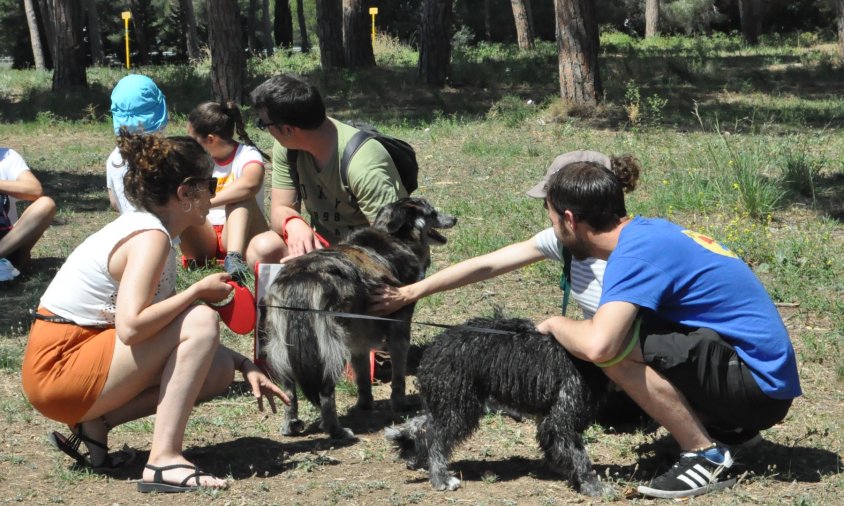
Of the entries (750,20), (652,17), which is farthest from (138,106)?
(652,17)

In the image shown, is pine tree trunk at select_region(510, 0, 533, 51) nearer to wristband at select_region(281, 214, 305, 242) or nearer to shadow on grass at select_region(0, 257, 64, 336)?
shadow on grass at select_region(0, 257, 64, 336)

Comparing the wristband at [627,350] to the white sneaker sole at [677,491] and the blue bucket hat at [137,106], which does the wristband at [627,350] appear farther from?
the blue bucket hat at [137,106]

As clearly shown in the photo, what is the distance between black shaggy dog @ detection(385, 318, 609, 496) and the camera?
3844 millimetres

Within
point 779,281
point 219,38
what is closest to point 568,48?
point 219,38

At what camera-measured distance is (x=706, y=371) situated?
3.73 m

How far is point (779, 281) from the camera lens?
6680 millimetres

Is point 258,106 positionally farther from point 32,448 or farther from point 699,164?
point 699,164

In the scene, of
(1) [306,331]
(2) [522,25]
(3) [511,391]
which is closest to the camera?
(3) [511,391]

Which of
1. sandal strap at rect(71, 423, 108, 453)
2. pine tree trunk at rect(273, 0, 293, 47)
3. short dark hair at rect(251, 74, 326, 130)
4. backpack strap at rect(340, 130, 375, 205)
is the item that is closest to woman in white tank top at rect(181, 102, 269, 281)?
backpack strap at rect(340, 130, 375, 205)

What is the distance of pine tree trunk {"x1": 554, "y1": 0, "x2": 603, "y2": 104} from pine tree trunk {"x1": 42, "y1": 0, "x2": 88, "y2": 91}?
9.57 metres

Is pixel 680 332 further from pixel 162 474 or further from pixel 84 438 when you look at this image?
pixel 84 438

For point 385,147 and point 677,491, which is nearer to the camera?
point 677,491

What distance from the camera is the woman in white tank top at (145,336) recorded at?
3.88 meters

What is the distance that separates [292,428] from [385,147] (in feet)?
5.38
